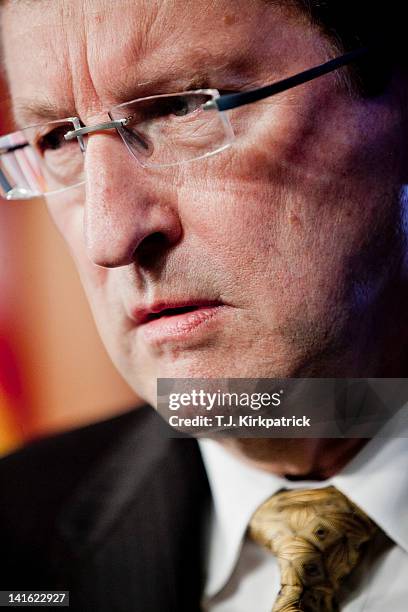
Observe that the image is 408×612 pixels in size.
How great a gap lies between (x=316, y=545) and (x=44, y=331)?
446mm

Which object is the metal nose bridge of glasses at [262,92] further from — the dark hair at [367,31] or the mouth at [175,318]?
the mouth at [175,318]

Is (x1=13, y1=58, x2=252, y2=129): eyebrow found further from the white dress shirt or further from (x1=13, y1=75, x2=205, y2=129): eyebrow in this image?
the white dress shirt

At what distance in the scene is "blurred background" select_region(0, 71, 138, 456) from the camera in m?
0.95

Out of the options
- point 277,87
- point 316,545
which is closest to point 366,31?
point 277,87

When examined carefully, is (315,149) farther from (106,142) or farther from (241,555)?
(241,555)

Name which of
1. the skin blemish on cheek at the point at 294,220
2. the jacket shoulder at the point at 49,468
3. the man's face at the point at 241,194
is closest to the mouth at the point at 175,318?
the man's face at the point at 241,194

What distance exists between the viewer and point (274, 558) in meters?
0.79

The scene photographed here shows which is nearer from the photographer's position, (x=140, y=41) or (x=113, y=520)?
(x=140, y=41)

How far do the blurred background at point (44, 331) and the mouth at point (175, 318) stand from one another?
8.5 inches

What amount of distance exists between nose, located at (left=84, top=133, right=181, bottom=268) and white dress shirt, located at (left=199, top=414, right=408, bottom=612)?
27 cm

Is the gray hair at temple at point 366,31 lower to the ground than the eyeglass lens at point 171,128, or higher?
higher

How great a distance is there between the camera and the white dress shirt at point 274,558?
73 centimetres

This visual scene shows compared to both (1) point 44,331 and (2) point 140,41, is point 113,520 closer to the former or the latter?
(1) point 44,331

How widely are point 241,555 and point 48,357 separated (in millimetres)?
351
